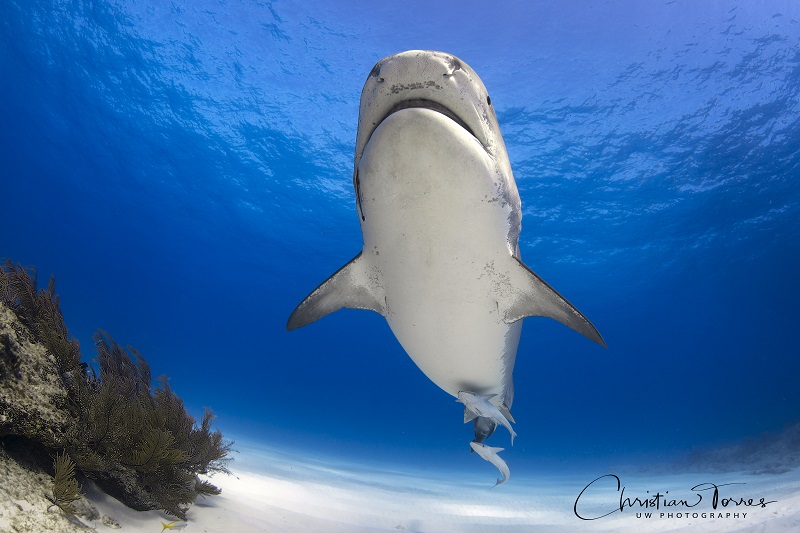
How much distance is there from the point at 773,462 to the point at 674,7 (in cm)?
1816

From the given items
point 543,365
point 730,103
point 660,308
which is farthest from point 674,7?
point 543,365

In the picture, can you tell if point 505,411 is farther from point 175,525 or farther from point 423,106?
point 423,106

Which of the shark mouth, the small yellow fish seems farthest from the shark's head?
the small yellow fish

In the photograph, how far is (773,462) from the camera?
1570 cm

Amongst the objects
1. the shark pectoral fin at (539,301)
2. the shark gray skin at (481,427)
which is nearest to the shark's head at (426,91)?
the shark pectoral fin at (539,301)

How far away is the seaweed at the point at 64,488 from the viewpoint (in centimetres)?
214

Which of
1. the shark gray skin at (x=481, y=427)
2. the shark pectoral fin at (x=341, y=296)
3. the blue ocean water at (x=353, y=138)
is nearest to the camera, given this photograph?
the shark pectoral fin at (x=341, y=296)

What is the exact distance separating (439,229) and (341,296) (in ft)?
5.28

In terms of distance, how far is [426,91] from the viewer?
206cm

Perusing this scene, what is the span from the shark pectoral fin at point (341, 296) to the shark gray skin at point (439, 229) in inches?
0.5

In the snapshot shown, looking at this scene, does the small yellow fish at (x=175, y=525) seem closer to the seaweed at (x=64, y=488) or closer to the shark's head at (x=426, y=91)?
the seaweed at (x=64, y=488)

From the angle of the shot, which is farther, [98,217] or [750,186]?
[98,217]

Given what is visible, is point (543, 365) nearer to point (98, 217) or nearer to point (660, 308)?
point (660, 308)

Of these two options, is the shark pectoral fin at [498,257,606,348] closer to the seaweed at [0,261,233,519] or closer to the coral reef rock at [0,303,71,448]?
the seaweed at [0,261,233,519]
